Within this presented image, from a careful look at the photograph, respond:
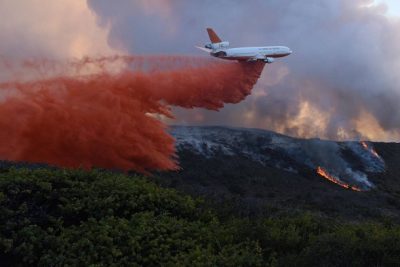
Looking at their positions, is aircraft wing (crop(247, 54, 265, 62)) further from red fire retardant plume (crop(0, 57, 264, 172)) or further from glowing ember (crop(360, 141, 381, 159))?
glowing ember (crop(360, 141, 381, 159))

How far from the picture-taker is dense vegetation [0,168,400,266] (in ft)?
39.2

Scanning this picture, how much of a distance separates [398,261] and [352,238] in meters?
1.29

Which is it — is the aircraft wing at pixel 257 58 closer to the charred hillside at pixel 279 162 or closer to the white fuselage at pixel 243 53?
the white fuselage at pixel 243 53

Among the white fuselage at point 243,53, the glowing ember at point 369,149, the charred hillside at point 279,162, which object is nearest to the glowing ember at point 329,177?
the charred hillside at point 279,162

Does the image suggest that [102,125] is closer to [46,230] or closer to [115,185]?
[115,185]

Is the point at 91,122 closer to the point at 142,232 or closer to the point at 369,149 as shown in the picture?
the point at 142,232

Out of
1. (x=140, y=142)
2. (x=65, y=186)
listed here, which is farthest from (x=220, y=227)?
(x=140, y=142)

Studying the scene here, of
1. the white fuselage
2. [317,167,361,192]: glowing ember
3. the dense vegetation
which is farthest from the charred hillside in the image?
the dense vegetation

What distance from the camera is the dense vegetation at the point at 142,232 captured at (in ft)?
39.2

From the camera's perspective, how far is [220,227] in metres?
15.0

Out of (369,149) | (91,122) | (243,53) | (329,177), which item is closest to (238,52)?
(243,53)

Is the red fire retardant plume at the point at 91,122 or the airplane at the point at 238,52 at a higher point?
the airplane at the point at 238,52

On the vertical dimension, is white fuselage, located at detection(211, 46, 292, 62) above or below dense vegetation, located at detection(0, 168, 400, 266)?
above

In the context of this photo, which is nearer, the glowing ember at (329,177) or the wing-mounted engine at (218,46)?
the wing-mounted engine at (218,46)
